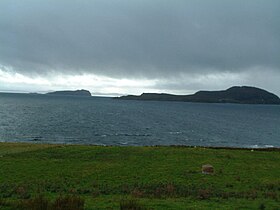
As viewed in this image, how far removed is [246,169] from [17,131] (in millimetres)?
84185

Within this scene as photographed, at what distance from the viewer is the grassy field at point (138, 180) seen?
19.2 m

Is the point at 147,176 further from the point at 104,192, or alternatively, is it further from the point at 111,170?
the point at 104,192

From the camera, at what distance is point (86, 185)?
25812 mm

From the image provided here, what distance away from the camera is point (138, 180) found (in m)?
27.9

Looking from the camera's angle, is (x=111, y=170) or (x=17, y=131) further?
(x=17, y=131)

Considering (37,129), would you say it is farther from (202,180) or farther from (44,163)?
(202,180)

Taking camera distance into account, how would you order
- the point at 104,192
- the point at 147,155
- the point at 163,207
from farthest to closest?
the point at 147,155 → the point at 104,192 → the point at 163,207

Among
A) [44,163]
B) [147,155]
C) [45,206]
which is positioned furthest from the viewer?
[147,155]

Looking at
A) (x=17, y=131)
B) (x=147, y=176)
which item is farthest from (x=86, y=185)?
(x=17, y=131)

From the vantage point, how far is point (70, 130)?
111 m

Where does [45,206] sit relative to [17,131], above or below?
above

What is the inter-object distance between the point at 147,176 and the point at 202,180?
4879 mm

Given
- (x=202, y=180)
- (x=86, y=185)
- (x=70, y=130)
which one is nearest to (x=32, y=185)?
(x=86, y=185)

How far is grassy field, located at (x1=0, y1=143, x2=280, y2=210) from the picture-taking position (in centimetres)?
1925
